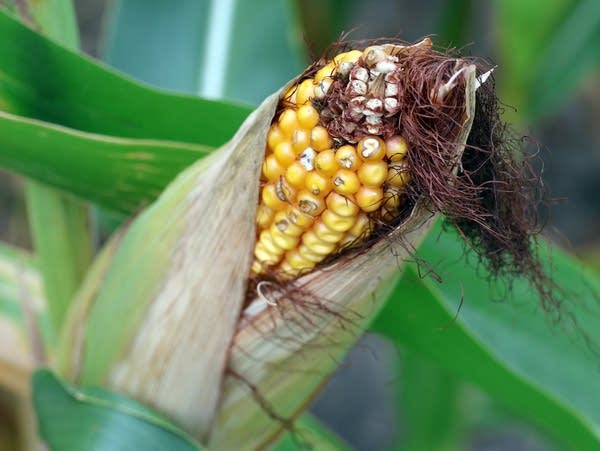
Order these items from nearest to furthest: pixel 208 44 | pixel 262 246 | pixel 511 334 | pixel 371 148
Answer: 1. pixel 371 148
2. pixel 262 246
3. pixel 511 334
4. pixel 208 44

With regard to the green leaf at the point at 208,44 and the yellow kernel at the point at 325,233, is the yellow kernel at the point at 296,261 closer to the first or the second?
the yellow kernel at the point at 325,233

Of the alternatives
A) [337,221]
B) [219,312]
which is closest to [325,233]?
[337,221]

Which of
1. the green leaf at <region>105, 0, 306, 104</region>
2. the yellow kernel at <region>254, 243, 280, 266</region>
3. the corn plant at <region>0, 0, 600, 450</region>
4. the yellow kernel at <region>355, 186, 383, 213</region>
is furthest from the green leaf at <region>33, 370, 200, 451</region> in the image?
the green leaf at <region>105, 0, 306, 104</region>

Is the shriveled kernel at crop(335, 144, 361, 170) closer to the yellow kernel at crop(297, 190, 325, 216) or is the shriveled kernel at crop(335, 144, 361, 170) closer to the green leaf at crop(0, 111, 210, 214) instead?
the yellow kernel at crop(297, 190, 325, 216)

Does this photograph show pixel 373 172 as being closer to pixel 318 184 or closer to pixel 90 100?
pixel 318 184

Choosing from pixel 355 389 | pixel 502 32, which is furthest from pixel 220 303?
pixel 355 389

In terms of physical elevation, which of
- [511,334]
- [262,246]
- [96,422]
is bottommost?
[96,422]

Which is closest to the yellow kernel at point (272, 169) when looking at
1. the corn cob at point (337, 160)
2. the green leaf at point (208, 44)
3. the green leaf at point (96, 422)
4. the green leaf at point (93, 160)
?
the corn cob at point (337, 160)
